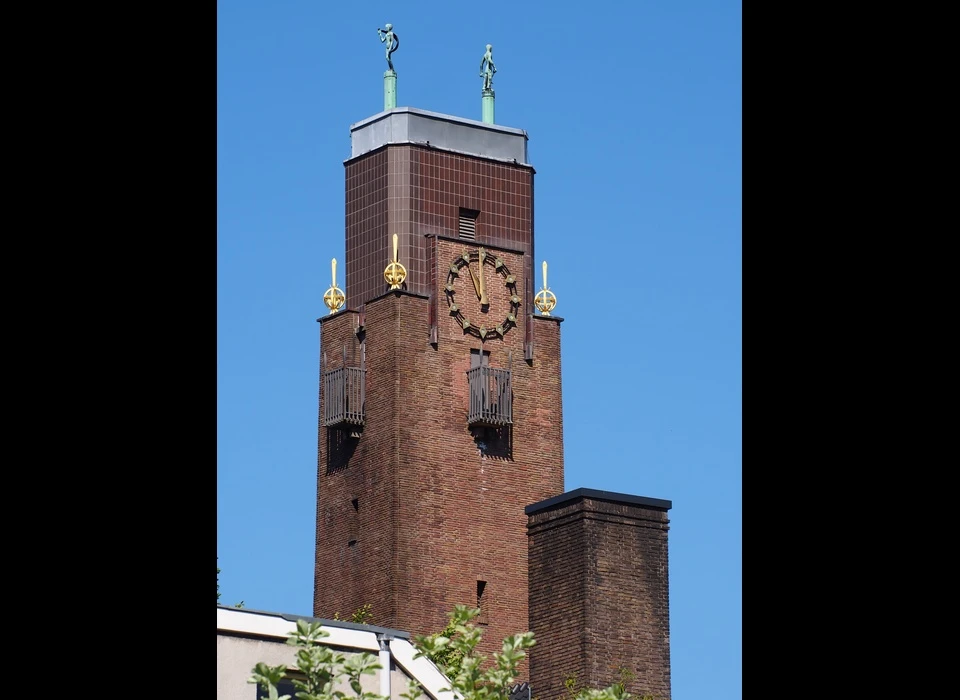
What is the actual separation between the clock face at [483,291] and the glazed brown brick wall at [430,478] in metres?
0.09

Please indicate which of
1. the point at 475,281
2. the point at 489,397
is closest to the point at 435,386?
the point at 489,397

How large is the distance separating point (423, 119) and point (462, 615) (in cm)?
3518

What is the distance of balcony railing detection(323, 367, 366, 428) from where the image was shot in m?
50.1

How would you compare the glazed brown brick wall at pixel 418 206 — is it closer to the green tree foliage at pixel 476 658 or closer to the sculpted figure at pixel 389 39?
the sculpted figure at pixel 389 39

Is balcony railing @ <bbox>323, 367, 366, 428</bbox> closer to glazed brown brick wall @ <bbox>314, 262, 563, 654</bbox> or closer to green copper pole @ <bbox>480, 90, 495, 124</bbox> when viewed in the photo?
glazed brown brick wall @ <bbox>314, 262, 563, 654</bbox>

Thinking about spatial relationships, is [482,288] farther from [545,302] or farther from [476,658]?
[476,658]

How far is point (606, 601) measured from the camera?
41.5 m

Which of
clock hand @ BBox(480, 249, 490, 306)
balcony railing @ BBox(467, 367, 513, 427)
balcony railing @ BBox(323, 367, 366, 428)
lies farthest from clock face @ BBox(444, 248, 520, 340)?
balcony railing @ BBox(323, 367, 366, 428)

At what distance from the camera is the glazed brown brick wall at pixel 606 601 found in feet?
134

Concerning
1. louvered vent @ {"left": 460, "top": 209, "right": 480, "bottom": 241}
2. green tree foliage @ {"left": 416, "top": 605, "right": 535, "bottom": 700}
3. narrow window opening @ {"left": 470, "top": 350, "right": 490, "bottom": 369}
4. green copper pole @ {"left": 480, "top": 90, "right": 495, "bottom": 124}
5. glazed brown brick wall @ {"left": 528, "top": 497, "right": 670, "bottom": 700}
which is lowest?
green tree foliage @ {"left": 416, "top": 605, "right": 535, "bottom": 700}

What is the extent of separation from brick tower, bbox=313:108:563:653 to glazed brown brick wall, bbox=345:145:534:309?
4cm

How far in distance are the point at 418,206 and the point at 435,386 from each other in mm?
3956
